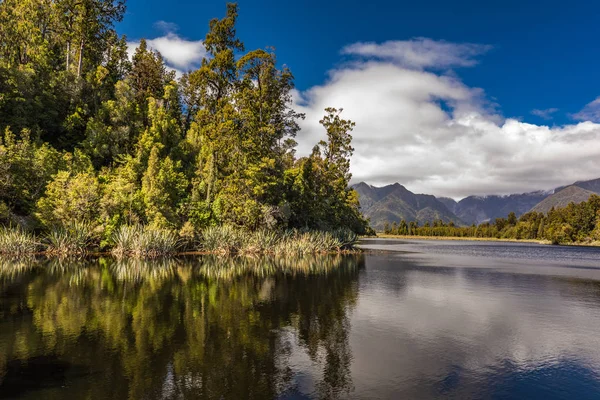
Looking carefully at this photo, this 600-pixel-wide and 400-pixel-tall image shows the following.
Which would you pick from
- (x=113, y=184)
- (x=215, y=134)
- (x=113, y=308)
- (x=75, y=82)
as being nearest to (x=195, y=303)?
(x=113, y=308)

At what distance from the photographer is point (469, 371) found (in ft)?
34.0

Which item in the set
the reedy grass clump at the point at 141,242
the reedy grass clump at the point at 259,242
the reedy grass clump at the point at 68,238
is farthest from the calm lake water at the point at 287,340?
the reedy grass clump at the point at 259,242

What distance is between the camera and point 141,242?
3884cm

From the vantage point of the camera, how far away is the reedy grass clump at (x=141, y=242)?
3897 cm

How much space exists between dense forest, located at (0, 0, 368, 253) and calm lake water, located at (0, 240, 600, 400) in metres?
19.3

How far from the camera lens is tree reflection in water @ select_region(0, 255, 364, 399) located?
8.80 meters

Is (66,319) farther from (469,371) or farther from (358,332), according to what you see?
(469,371)

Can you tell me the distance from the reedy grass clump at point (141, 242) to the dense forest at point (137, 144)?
51.6 inches

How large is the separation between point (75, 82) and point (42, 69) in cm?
495

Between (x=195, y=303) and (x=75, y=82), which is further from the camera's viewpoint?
(x=75, y=82)

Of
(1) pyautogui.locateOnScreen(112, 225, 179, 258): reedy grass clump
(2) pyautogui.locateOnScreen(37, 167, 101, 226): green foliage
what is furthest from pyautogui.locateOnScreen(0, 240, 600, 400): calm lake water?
(2) pyautogui.locateOnScreen(37, 167, 101, 226): green foliage

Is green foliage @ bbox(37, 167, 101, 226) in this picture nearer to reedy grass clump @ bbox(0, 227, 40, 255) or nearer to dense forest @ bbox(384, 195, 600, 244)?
reedy grass clump @ bbox(0, 227, 40, 255)

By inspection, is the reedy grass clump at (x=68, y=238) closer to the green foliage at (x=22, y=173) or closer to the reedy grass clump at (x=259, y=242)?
the green foliage at (x=22, y=173)

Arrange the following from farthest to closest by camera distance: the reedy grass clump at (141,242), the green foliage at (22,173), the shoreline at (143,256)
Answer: the reedy grass clump at (141,242)
the green foliage at (22,173)
the shoreline at (143,256)
